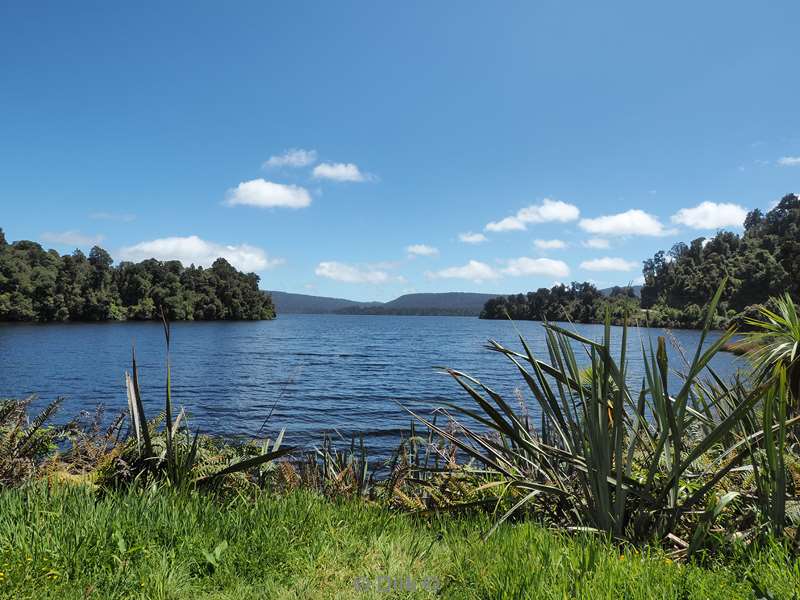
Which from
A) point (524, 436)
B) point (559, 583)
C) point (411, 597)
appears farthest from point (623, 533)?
point (411, 597)

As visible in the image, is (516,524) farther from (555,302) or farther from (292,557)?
(555,302)

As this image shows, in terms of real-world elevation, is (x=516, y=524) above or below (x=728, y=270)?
below

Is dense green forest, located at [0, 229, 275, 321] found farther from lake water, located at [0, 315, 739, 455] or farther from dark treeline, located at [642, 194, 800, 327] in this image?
dark treeline, located at [642, 194, 800, 327]

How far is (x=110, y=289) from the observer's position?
11000 centimetres

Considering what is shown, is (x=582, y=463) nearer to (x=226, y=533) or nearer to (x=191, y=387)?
(x=226, y=533)

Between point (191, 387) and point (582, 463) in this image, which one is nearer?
point (582, 463)

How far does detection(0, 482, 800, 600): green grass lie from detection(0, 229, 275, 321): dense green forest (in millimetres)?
76761

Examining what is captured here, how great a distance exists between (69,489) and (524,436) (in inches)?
136

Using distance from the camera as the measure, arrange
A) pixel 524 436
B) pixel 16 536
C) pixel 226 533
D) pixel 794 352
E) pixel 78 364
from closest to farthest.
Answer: pixel 16 536
pixel 226 533
pixel 524 436
pixel 794 352
pixel 78 364

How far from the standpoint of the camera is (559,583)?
250cm

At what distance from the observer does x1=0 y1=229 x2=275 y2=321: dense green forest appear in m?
90.0

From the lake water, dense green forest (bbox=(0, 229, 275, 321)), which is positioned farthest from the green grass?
dense green forest (bbox=(0, 229, 275, 321))

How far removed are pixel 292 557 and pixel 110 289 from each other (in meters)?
123

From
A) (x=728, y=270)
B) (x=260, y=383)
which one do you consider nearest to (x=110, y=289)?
(x=260, y=383)
